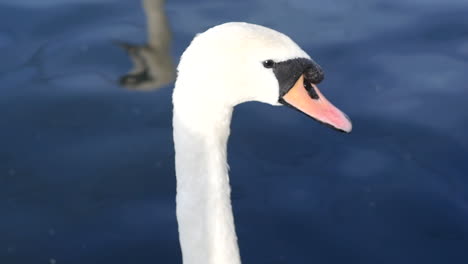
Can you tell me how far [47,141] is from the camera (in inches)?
239

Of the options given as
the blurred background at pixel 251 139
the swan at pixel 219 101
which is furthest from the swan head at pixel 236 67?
the blurred background at pixel 251 139

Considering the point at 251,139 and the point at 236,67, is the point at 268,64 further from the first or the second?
the point at 251,139

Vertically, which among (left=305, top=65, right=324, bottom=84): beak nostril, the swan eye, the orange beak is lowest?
the orange beak

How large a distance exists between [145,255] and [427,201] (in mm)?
1798

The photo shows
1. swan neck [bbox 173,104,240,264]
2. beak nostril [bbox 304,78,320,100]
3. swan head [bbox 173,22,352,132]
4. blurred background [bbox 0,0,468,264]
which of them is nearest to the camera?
swan head [bbox 173,22,352,132]

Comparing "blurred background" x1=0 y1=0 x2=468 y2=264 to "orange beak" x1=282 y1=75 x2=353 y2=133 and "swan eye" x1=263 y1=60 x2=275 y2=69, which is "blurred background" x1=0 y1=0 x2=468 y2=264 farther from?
"swan eye" x1=263 y1=60 x2=275 y2=69

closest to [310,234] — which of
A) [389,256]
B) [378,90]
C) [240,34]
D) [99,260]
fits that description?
[389,256]

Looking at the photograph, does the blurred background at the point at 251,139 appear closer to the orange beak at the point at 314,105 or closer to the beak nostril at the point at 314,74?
the orange beak at the point at 314,105

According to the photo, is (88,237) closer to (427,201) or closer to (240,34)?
(427,201)

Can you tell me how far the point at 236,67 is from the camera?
3127mm

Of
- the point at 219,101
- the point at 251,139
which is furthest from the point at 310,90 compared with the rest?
the point at 251,139

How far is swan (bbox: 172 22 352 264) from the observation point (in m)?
3.09

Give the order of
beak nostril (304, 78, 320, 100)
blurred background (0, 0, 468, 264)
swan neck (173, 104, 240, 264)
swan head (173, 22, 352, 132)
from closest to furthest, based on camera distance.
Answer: swan head (173, 22, 352, 132) → swan neck (173, 104, 240, 264) → beak nostril (304, 78, 320, 100) → blurred background (0, 0, 468, 264)

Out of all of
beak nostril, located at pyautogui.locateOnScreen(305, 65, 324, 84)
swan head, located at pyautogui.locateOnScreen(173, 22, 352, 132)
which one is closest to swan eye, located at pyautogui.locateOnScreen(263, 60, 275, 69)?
swan head, located at pyautogui.locateOnScreen(173, 22, 352, 132)
